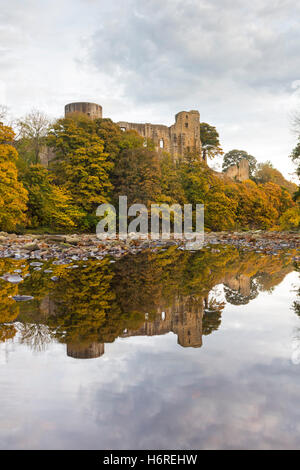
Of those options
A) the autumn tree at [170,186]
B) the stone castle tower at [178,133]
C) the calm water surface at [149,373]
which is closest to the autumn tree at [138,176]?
the autumn tree at [170,186]

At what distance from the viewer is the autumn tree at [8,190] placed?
15.5 meters

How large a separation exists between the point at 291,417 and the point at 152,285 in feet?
8.99

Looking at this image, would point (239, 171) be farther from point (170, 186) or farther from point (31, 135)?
point (31, 135)

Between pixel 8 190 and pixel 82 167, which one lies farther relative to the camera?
pixel 82 167

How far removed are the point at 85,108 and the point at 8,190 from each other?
18.8 meters

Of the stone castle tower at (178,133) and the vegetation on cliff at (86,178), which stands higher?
the stone castle tower at (178,133)

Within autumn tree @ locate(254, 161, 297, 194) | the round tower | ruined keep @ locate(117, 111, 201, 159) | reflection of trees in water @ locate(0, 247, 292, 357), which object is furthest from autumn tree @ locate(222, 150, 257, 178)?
reflection of trees in water @ locate(0, 247, 292, 357)

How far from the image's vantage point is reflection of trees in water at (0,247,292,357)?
1907mm

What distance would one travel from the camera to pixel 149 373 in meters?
1.32

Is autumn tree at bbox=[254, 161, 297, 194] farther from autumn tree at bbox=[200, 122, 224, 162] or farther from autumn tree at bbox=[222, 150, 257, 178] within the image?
autumn tree at bbox=[200, 122, 224, 162]

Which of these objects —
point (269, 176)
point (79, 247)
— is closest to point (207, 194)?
point (79, 247)

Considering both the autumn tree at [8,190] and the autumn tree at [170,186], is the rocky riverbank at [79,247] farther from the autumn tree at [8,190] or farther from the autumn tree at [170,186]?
the autumn tree at [170,186]

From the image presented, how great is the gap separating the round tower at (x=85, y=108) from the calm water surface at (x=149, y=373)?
31449mm

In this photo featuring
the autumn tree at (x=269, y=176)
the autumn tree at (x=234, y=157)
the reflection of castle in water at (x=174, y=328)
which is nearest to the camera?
the reflection of castle in water at (x=174, y=328)
